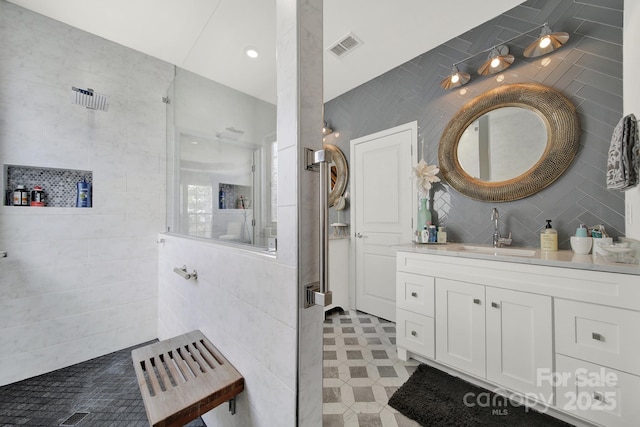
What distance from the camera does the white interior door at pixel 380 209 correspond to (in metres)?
2.46

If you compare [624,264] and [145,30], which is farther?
[145,30]

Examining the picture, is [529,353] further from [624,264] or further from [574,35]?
[574,35]

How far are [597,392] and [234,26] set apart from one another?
2.59 meters

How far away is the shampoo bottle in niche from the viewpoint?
1898 mm

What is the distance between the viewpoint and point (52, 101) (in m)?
1.81

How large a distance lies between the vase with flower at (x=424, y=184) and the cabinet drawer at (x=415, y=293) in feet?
1.60

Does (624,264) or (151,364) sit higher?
(624,264)

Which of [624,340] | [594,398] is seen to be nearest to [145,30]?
[624,340]

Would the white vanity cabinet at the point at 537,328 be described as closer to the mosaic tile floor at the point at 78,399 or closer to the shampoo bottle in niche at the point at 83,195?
the mosaic tile floor at the point at 78,399

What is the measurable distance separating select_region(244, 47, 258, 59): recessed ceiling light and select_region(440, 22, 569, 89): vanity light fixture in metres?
1.72

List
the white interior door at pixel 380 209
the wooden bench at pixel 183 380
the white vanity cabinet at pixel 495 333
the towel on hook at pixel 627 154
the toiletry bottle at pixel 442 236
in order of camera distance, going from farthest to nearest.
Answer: the white interior door at pixel 380 209
the toiletry bottle at pixel 442 236
the white vanity cabinet at pixel 495 333
the towel on hook at pixel 627 154
the wooden bench at pixel 183 380

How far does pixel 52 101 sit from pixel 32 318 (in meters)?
1.64

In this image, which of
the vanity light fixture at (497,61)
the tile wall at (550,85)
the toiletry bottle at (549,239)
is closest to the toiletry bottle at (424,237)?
the tile wall at (550,85)

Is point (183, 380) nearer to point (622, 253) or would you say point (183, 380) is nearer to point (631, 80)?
point (622, 253)
